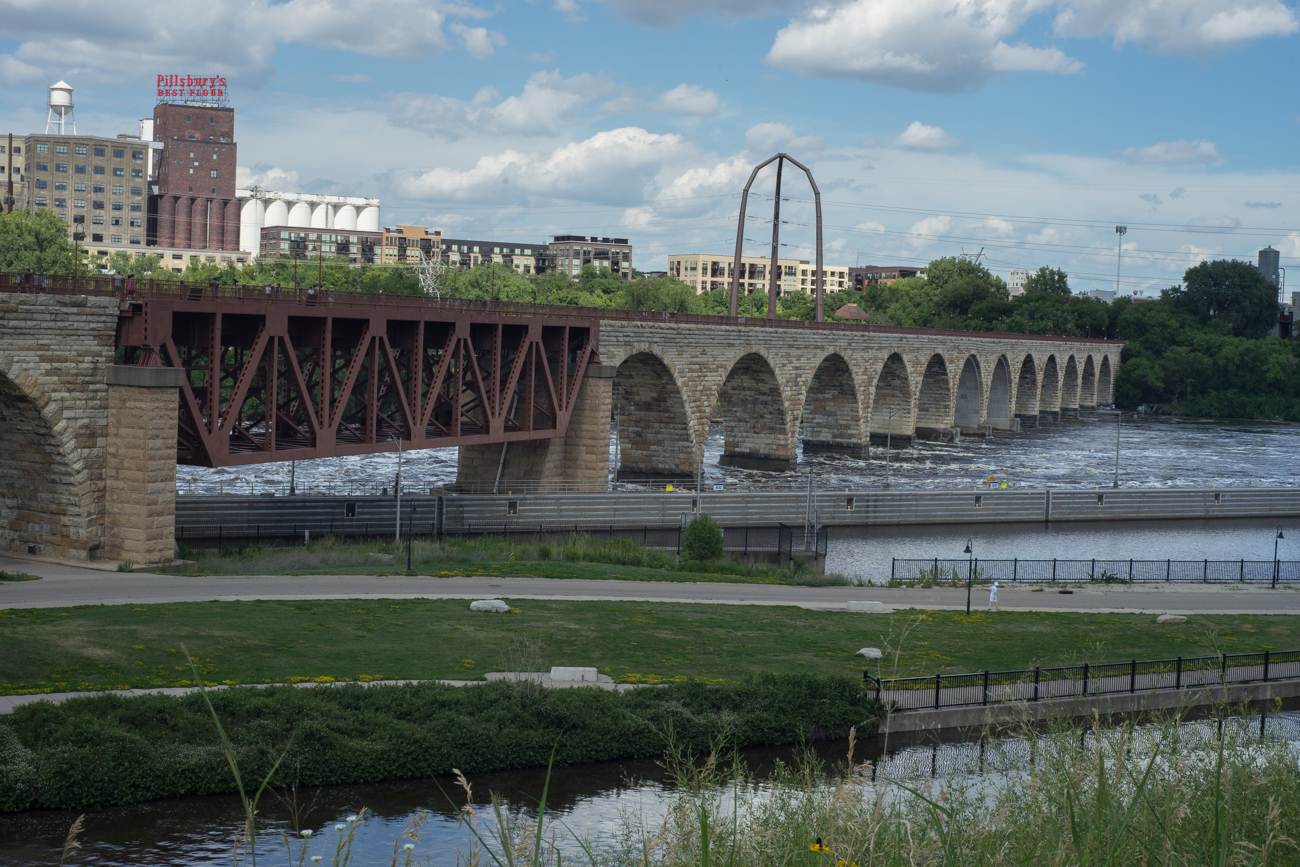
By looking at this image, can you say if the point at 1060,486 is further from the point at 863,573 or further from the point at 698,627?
the point at 698,627

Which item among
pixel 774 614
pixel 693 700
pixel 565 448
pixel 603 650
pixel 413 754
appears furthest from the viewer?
pixel 565 448

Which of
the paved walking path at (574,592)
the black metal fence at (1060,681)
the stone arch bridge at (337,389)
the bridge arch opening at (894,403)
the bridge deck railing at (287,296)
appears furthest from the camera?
the bridge arch opening at (894,403)

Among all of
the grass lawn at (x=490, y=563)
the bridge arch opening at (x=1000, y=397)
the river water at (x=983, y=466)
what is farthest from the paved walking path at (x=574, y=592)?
the bridge arch opening at (x=1000, y=397)

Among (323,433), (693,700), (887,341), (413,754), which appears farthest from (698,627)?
(887,341)

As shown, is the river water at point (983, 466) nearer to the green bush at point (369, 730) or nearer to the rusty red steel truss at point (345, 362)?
the rusty red steel truss at point (345, 362)

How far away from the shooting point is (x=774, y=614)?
3494cm

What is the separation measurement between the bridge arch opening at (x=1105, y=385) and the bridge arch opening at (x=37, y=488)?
496 ft

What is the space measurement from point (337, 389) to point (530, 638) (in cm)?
3369

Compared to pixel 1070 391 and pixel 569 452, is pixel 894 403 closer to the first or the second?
pixel 569 452

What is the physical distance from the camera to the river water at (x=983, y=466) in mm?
68750

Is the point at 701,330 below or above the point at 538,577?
above

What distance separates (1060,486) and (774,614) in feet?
162

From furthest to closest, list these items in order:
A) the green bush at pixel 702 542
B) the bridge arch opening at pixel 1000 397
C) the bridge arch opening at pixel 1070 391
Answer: the bridge arch opening at pixel 1070 391, the bridge arch opening at pixel 1000 397, the green bush at pixel 702 542

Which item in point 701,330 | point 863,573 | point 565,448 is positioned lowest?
point 863,573
